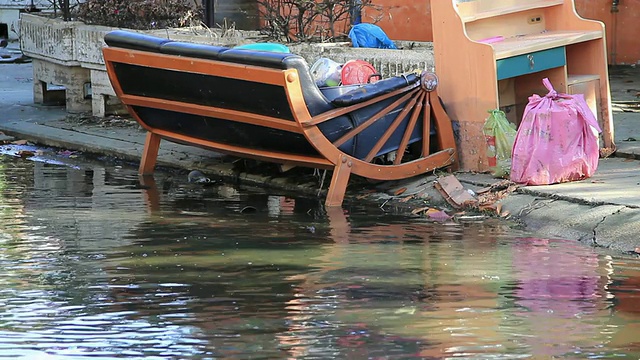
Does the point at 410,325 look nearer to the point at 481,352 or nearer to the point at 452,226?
the point at 481,352

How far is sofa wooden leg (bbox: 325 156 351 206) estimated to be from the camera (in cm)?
877

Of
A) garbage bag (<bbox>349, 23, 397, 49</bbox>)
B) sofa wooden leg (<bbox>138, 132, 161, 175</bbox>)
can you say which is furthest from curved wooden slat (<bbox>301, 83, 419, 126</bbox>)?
sofa wooden leg (<bbox>138, 132, 161, 175</bbox>)

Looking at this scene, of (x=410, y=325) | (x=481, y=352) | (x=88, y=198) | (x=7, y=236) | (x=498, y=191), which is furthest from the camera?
(x=88, y=198)

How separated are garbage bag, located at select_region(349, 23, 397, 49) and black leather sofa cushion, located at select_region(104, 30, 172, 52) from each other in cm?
214

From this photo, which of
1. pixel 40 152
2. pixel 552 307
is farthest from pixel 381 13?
pixel 552 307

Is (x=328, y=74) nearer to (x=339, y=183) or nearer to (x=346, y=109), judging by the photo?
(x=346, y=109)

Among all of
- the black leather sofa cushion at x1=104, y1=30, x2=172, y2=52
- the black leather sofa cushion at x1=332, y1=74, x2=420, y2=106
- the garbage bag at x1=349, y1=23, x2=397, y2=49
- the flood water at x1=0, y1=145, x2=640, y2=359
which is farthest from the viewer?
the garbage bag at x1=349, y1=23, x2=397, y2=49

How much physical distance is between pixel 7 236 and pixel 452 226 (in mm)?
3110

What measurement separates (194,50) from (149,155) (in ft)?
5.60

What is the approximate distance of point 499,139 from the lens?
897 centimetres

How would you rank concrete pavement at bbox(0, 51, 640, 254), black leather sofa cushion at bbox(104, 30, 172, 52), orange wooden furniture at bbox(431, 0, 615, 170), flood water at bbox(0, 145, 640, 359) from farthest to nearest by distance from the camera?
1. black leather sofa cushion at bbox(104, 30, 172, 52)
2. orange wooden furniture at bbox(431, 0, 615, 170)
3. concrete pavement at bbox(0, 51, 640, 254)
4. flood water at bbox(0, 145, 640, 359)

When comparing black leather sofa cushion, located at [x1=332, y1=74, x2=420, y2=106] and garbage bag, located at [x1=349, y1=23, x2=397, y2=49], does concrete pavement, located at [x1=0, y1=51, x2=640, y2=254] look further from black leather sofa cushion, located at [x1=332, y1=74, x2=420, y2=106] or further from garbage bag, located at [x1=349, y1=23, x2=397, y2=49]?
garbage bag, located at [x1=349, y1=23, x2=397, y2=49]

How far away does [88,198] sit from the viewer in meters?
9.32

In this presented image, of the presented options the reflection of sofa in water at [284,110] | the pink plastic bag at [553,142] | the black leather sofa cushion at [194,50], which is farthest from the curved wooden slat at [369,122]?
the black leather sofa cushion at [194,50]
